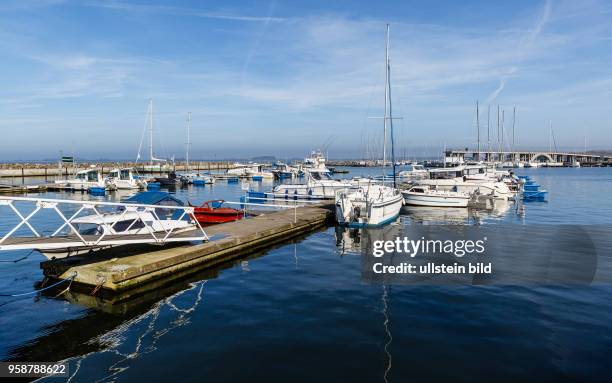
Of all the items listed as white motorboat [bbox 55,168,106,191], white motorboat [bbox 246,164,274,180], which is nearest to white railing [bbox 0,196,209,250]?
white motorboat [bbox 55,168,106,191]

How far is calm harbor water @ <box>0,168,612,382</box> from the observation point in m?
8.38

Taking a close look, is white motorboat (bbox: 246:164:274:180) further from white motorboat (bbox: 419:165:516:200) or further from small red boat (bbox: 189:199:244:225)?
small red boat (bbox: 189:199:244:225)

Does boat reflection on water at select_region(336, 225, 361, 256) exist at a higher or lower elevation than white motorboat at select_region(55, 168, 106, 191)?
lower

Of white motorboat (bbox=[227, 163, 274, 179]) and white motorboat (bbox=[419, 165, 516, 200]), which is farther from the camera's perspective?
white motorboat (bbox=[227, 163, 274, 179])

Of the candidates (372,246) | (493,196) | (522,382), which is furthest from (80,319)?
(493,196)

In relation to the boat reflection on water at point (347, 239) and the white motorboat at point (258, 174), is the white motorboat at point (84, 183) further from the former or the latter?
the boat reflection on water at point (347, 239)

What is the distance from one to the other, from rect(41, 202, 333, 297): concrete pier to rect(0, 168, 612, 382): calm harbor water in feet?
2.20

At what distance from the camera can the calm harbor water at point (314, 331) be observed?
838 centimetres

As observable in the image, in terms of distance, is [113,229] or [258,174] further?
[258,174]

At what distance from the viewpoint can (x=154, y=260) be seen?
1455cm

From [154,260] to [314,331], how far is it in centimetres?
718

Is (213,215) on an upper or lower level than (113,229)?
lower

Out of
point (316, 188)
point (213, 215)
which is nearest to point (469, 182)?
point (316, 188)

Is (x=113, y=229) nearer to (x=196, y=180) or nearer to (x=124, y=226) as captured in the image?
(x=124, y=226)
